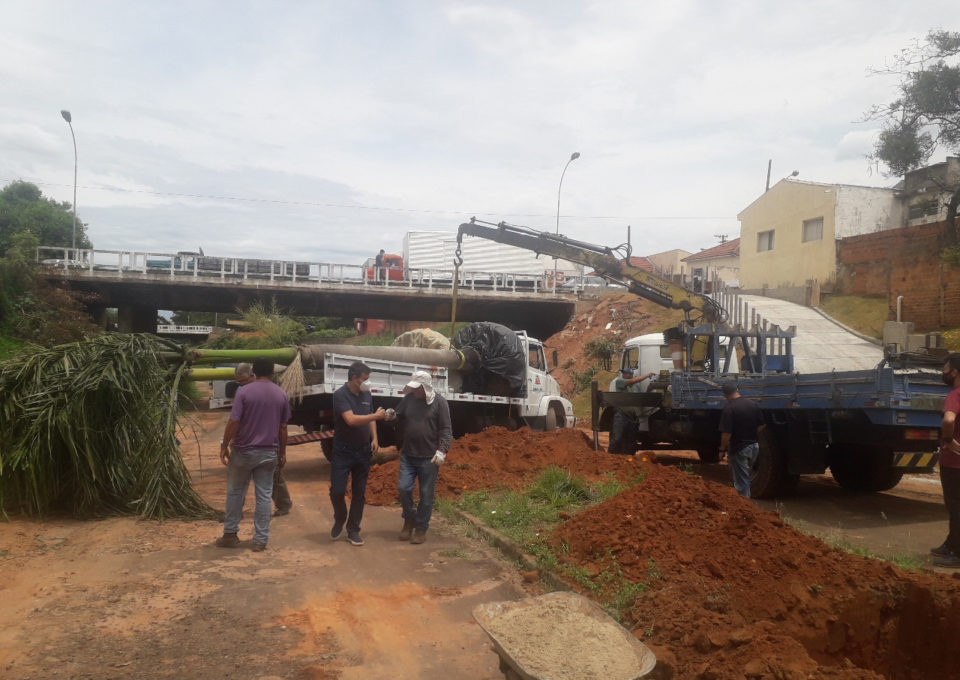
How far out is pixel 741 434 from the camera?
861 centimetres

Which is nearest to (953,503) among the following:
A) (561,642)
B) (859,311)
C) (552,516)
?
(552,516)

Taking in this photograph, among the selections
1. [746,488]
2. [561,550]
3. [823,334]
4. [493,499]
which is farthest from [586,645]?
[823,334]

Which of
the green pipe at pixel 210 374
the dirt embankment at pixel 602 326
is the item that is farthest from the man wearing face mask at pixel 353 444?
the dirt embankment at pixel 602 326

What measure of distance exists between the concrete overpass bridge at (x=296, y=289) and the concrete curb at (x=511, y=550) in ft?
79.5

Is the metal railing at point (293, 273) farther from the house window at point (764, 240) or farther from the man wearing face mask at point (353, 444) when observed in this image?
the man wearing face mask at point (353, 444)

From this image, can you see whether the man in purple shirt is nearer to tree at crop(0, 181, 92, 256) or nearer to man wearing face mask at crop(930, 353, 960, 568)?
man wearing face mask at crop(930, 353, 960, 568)

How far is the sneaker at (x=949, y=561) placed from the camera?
20.1ft

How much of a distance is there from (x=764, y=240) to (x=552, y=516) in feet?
104

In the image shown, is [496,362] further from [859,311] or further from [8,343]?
[8,343]

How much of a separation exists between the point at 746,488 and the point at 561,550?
354cm

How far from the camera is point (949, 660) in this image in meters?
4.57

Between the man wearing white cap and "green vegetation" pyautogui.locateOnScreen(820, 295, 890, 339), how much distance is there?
69.9ft

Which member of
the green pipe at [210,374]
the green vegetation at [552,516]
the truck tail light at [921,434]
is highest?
the green pipe at [210,374]

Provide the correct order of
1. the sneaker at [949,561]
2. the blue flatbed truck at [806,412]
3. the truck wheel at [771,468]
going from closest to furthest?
the sneaker at [949,561], the blue flatbed truck at [806,412], the truck wheel at [771,468]
